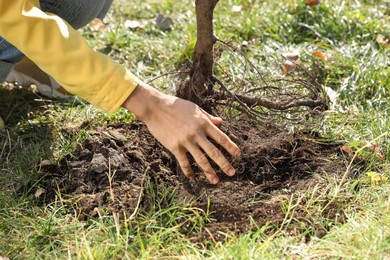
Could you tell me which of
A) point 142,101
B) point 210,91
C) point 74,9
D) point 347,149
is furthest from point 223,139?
point 74,9

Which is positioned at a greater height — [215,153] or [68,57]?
[68,57]

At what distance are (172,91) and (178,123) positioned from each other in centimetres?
94

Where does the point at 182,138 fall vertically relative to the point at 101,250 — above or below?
above

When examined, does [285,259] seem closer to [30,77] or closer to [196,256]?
[196,256]

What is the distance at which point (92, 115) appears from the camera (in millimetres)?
3248

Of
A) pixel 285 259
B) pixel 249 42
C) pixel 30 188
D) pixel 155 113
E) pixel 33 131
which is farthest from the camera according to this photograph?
pixel 249 42

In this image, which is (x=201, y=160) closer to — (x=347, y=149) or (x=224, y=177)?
(x=224, y=177)

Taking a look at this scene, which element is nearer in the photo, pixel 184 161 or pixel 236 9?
pixel 184 161

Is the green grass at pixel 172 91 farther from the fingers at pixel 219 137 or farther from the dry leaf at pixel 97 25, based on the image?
the fingers at pixel 219 137

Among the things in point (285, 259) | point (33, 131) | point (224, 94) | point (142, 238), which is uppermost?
point (224, 94)

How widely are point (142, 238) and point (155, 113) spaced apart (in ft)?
1.55

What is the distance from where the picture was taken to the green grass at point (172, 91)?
2.24 meters

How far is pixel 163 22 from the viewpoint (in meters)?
4.29

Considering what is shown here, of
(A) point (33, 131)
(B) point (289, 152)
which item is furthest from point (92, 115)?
(B) point (289, 152)
